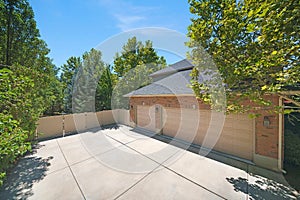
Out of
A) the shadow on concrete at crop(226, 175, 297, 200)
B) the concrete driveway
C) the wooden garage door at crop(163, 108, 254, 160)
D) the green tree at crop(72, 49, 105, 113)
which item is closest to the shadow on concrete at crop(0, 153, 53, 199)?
the concrete driveway

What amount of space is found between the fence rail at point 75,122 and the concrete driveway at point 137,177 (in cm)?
263

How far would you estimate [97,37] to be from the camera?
9.98 metres

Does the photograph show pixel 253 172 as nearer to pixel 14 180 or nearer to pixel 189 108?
pixel 189 108

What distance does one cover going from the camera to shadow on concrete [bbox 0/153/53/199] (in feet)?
11.6

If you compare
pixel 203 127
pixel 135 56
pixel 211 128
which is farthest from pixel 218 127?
pixel 135 56

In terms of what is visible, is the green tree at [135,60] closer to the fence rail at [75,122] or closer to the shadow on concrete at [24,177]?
the fence rail at [75,122]

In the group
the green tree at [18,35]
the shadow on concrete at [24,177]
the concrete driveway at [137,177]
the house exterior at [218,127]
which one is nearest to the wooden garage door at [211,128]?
the house exterior at [218,127]

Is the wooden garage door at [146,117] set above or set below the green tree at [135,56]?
below

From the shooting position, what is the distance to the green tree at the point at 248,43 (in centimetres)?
242

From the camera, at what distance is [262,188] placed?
11.6 ft

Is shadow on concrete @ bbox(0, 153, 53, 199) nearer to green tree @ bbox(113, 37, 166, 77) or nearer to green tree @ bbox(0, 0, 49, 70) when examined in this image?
green tree @ bbox(0, 0, 49, 70)

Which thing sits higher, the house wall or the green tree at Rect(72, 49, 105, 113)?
the green tree at Rect(72, 49, 105, 113)

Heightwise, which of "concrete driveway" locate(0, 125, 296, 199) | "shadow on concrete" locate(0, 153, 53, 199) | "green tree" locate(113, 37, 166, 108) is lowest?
"shadow on concrete" locate(0, 153, 53, 199)

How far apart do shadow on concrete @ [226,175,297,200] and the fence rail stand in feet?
27.3
